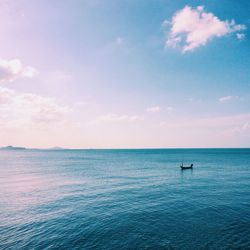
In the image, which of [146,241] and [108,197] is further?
[108,197]

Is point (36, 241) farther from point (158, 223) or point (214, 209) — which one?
point (214, 209)

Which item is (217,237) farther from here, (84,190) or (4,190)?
(4,190)

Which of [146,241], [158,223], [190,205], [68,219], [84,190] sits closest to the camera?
[146,241]

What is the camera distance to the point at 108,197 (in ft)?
131

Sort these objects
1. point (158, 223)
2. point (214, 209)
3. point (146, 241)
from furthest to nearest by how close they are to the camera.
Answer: point (214, 209) → point (158, 223) → point (146, 241)

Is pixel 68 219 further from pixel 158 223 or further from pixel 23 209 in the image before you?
pixel 158 223

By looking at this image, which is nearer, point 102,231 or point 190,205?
point 102,231

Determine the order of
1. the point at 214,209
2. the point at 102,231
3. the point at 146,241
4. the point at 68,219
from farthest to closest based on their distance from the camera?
1. the point at 214,209
2. the point at 68,219
3. the point at 102,231
4. the point at 146,241

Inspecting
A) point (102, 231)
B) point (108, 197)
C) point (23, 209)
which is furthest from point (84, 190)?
point (102, 231)

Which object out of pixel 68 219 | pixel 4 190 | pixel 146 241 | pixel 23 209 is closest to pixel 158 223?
pixel 146 241

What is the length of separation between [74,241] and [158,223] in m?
11.0

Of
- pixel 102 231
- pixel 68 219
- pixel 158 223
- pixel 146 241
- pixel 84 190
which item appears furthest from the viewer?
pixel 84 190

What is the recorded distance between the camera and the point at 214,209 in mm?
32000

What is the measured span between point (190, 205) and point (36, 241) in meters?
24.2
